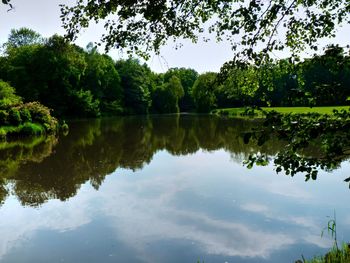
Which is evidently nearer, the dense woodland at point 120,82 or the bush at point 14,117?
the dense woodland at point 120,82

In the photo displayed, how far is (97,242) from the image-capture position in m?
6.04

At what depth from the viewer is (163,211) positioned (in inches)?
304

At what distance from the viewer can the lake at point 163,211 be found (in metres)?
5.69

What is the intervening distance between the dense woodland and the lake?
799 mm

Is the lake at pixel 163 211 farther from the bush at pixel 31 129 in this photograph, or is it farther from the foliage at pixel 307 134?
the bush at pixel 31 129

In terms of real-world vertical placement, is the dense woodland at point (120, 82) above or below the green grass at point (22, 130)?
above

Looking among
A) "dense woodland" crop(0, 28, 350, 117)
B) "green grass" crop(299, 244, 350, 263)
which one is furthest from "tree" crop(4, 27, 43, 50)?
"green grass" crop(299, 244, 350, 263)

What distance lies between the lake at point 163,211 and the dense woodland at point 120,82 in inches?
31.4

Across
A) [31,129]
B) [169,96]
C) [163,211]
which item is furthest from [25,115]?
[169,96]

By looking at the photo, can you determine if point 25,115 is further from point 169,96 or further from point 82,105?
point 169,96

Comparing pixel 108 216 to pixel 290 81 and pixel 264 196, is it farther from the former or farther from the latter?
pixel 290 81

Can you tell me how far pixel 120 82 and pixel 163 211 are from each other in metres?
60.8

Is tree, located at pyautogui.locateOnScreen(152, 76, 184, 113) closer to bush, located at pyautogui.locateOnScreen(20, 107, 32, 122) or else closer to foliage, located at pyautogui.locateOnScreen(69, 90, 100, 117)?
foliage, located at pyautogui.locateOnScreen(69, 90, 100, 117)

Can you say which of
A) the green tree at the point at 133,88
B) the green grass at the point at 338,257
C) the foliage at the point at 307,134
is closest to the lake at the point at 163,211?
the foliage at the point at 307,134
